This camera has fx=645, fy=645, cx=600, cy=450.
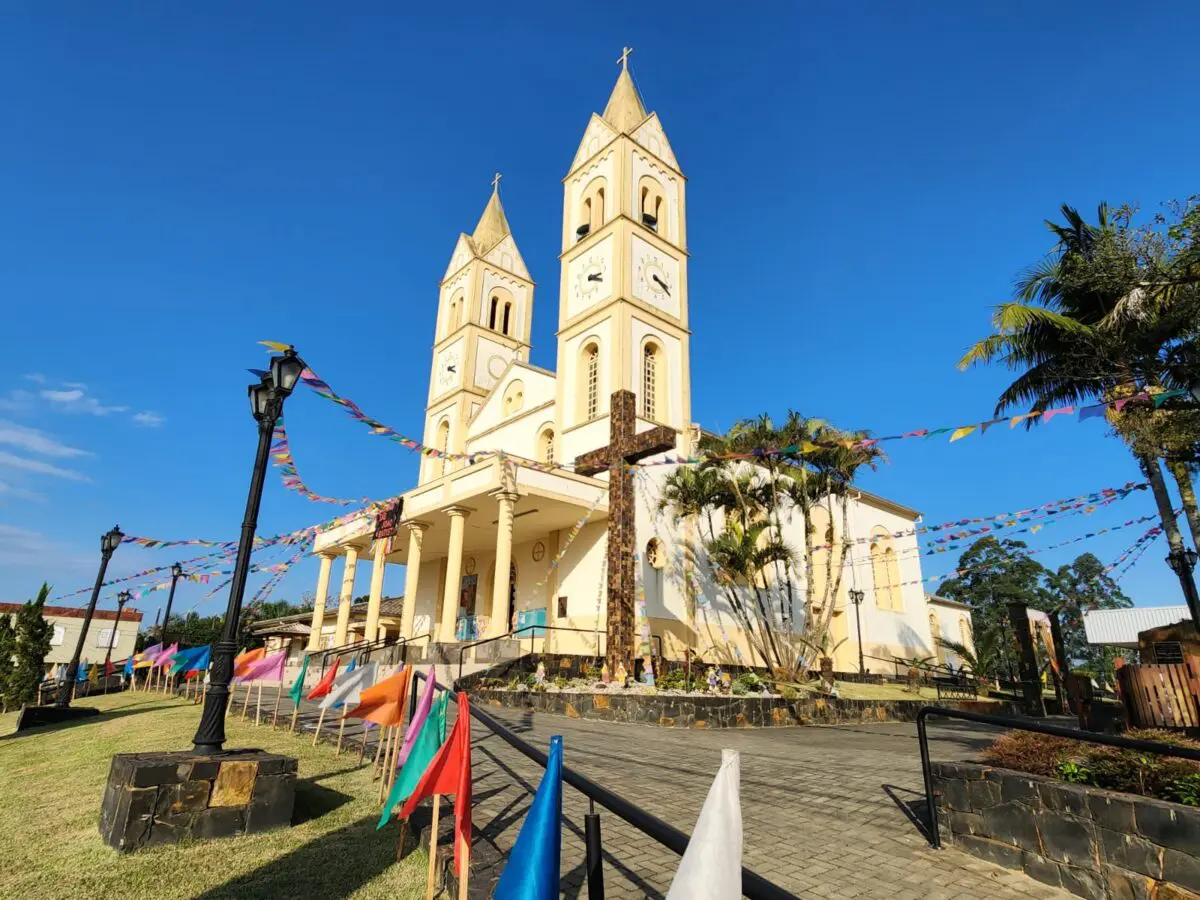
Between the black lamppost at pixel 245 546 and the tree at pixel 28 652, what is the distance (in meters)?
14.5

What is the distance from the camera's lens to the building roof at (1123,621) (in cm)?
3294

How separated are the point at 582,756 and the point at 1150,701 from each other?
22.1 ft

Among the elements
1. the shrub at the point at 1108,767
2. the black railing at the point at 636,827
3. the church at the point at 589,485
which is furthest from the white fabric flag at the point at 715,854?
the church at the point at 589,485

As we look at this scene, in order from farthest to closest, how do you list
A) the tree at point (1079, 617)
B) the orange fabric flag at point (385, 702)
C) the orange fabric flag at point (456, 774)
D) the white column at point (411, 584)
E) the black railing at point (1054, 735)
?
the tree at point (1079, 617) → the white column at point (411, 584) → the orange fabric flag at point (385, 702) → the orange fabric flag at point (456, 774) → the black railing at point (1054, 735)

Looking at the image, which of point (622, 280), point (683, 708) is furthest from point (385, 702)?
point (622, 280)

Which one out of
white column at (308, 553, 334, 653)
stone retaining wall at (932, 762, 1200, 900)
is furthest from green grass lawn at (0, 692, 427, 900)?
white column at (308, 553, 334, 653)

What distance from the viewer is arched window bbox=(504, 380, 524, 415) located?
29095 millimetres

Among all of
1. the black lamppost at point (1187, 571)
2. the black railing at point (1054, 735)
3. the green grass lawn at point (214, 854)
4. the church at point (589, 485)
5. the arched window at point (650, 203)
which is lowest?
the green grass lawn at point (214, 854)

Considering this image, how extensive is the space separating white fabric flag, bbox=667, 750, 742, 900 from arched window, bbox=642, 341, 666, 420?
74.4 ft

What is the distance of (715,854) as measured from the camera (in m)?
1.55

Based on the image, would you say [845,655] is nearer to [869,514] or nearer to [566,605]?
[869,514]

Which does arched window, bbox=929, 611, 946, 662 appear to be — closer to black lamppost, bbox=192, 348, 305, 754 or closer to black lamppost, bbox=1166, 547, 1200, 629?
black lamppost, bbox=1166, 547, 1200, 629

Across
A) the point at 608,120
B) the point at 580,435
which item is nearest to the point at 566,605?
the point at 580,435

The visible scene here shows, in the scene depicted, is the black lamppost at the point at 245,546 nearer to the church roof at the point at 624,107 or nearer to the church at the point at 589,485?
the church at the point at 589,485
